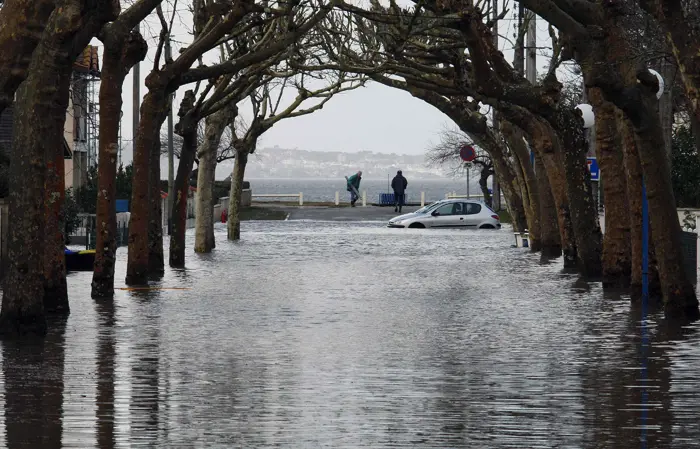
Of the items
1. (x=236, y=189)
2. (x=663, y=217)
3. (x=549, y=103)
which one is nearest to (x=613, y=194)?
(x=549, y=103)

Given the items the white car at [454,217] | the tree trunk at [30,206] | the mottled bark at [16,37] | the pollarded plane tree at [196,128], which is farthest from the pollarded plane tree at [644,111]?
the white car at [454,217]

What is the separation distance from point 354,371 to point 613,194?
10.6m

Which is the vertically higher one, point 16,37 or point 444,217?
point 16,37

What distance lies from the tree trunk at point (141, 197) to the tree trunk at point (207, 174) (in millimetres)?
10222

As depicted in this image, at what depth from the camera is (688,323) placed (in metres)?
18.1

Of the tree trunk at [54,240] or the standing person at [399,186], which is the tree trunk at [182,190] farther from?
the standing person at [399,186]

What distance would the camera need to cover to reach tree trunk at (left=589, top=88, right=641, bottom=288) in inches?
918

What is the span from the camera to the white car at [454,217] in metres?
57.5

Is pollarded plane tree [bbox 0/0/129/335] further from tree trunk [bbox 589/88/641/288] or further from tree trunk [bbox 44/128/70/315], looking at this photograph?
tree trunk [bbox 589/88/641/288]

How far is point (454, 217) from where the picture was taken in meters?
57.8

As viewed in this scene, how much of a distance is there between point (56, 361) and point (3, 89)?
3.58m

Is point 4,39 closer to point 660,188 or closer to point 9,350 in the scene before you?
point 9,350

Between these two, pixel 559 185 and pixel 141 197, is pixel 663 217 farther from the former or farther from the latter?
pixel 559 185

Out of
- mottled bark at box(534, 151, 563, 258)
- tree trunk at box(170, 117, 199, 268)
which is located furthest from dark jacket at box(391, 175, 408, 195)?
tree trunk at box(170, 117, 199, 268)
